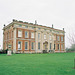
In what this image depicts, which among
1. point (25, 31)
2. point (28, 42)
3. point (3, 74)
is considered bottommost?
point (3, 74)

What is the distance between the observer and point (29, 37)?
33812mm

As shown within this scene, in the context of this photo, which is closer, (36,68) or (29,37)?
(36,68)

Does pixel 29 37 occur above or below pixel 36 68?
above

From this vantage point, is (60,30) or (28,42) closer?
(28,42)

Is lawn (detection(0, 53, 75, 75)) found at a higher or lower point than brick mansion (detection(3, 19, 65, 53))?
lower

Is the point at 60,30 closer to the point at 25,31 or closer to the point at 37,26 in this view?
the point at 37,26

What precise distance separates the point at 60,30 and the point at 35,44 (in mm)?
14391

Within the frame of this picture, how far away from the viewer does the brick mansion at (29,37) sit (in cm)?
3099

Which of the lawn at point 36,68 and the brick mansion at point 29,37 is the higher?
the brick mansion at point 29,37

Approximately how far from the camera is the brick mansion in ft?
102

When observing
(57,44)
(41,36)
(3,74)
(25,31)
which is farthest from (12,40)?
(3,74)

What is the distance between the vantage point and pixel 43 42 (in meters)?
37.1

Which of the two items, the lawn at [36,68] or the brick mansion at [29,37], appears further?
the brick mansion at [29,37]

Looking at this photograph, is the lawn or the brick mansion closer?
the lawn
